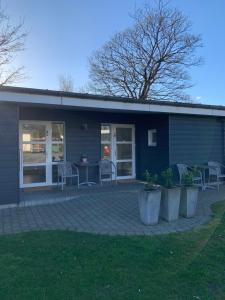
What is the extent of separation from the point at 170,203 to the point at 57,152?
4.78 metres

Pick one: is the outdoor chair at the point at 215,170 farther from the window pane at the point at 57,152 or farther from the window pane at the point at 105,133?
the window pane at the point at 57,152

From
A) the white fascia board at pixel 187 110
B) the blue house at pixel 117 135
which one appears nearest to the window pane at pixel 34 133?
the blue house at pixel 117 135

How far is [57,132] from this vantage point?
9359 mm

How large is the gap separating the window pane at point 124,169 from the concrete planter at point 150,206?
5.20 meters

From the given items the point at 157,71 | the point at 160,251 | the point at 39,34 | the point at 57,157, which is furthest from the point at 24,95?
the point at 157,71

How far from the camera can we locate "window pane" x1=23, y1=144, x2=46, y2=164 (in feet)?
29.0

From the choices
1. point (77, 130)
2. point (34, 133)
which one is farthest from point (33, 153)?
point (77, 130)

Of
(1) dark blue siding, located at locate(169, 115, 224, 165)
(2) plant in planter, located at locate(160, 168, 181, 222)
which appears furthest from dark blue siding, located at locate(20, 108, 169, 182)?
(2) plant in planter, located at locate(160, 168, 181, 222)

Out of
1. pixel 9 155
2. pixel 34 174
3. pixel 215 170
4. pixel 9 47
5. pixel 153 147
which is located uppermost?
pixel 9 47

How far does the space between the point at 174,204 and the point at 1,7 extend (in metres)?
15.2

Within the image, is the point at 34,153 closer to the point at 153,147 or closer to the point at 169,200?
the point at 153,147

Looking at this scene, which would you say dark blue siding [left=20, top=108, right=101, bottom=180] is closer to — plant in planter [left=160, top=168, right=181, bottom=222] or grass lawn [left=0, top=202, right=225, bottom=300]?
plant in planter [left=160, top=168, right=181, bottom=222]

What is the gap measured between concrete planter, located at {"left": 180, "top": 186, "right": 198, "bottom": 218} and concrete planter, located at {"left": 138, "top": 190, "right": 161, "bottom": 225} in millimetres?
732

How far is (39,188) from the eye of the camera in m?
8.95
